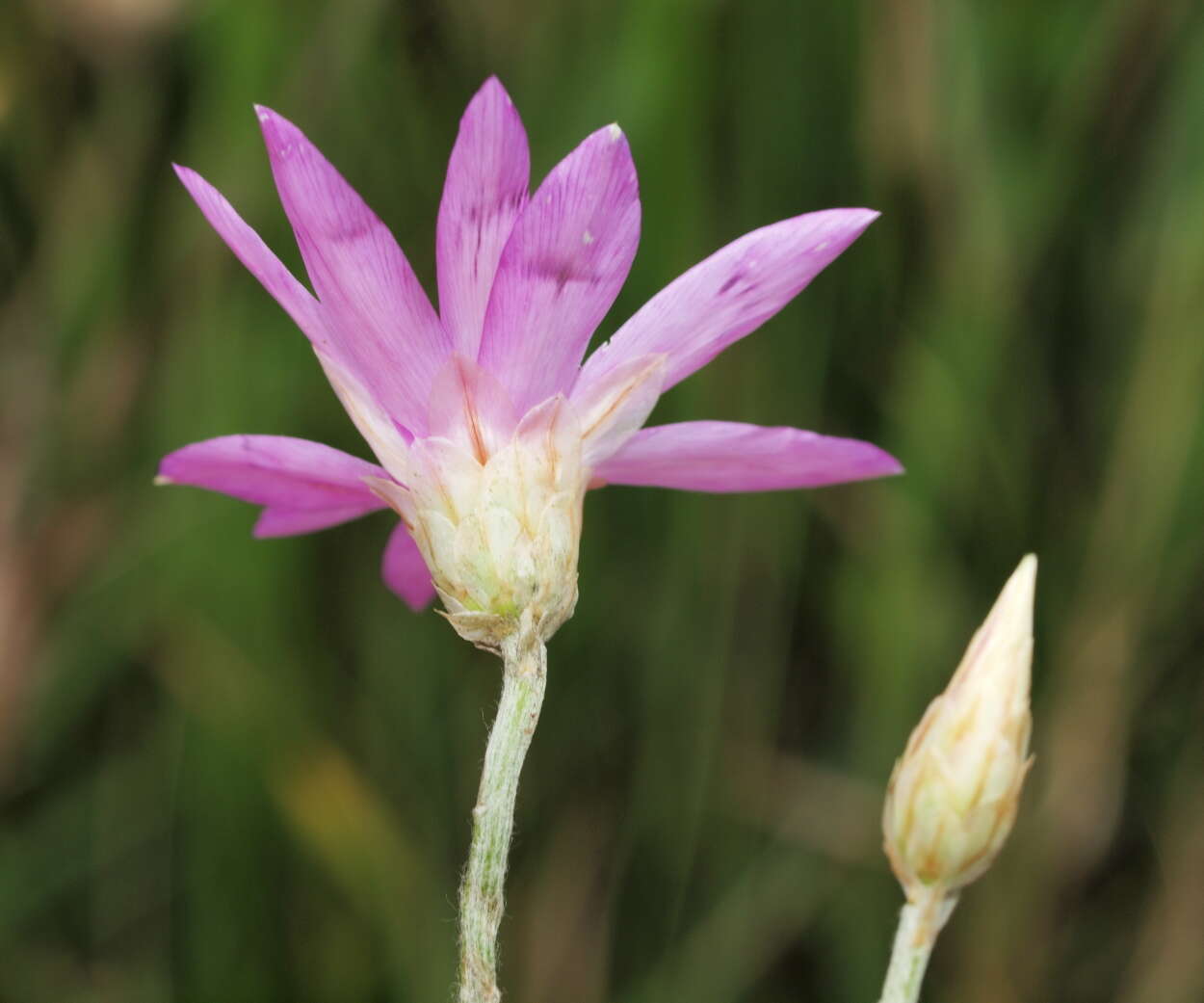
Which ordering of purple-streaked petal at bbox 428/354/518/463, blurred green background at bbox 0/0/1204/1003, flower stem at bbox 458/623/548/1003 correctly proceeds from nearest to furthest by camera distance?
flower stem at bbox 458/623/548/1003 < purple-streaked petal at bbox 428/354/518/463 < blurred green background at bbox 0/0/1204/1003

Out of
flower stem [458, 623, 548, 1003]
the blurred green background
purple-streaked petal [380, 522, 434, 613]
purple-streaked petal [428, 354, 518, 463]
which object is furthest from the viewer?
the blurred green background

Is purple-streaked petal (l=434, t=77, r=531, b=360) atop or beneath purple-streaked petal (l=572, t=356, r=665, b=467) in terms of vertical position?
atop

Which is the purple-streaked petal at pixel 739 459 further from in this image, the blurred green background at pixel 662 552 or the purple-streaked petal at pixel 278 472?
the blurred green background at pixel 662 552

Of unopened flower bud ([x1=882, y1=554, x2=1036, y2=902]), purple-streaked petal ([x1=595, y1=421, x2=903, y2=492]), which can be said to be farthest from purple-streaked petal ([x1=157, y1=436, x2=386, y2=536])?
unopened flower bud ([x1=882, y1=554, x2=1036, y2=902])

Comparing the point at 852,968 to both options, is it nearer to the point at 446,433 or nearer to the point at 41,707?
the point at 41,707

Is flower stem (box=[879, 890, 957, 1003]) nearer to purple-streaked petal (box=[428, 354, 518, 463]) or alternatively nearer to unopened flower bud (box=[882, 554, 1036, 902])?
unopened flower bud (box=[882, 554, 1036, 902])

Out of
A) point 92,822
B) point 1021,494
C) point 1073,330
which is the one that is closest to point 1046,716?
point 1021,494
